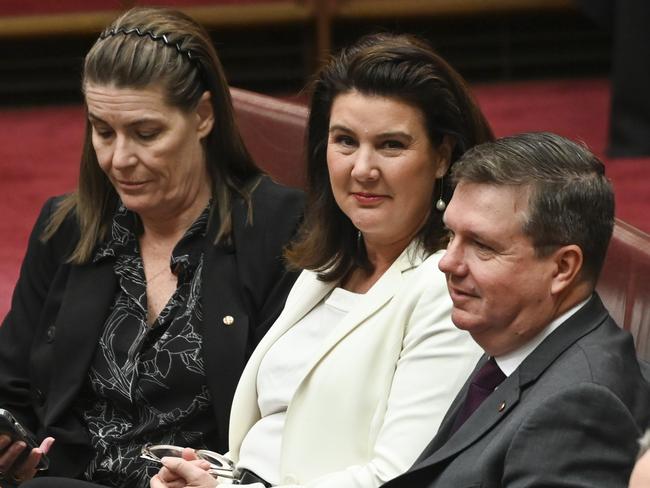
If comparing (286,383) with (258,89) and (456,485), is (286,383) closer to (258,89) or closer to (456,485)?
(456,485)

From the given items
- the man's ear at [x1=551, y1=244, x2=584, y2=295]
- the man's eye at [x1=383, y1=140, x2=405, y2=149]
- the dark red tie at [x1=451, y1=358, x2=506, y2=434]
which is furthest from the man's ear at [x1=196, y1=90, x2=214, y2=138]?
the man's ear at [x1=551, y1=244, x2=584, y2=295]

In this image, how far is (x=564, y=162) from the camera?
5.90ft

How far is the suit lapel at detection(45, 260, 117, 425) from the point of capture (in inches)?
101

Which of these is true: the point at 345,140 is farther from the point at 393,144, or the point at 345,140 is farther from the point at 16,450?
the point at 16,450

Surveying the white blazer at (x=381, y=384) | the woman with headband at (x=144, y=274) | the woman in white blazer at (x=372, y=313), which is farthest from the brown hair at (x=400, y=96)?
the woman with headband at (x=144, y=274)

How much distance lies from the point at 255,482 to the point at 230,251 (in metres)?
0.49

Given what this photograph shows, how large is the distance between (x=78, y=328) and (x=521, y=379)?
3.47 ft

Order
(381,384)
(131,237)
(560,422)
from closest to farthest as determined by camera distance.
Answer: (560,422)
(381,384)
(131,237)

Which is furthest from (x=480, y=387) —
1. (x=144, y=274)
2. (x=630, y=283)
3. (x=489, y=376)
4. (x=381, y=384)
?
(x=144, y=274)

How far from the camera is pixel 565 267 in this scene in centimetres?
179

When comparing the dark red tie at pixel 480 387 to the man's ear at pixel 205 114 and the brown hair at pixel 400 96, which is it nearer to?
the brown hair at pixel 400 96

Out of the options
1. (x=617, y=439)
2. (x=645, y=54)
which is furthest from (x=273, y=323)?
(x=645, y=54)

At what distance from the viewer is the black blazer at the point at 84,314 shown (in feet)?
8.29

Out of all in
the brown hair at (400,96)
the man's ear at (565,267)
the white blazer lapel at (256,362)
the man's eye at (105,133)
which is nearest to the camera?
the man's ear at (565,267)
